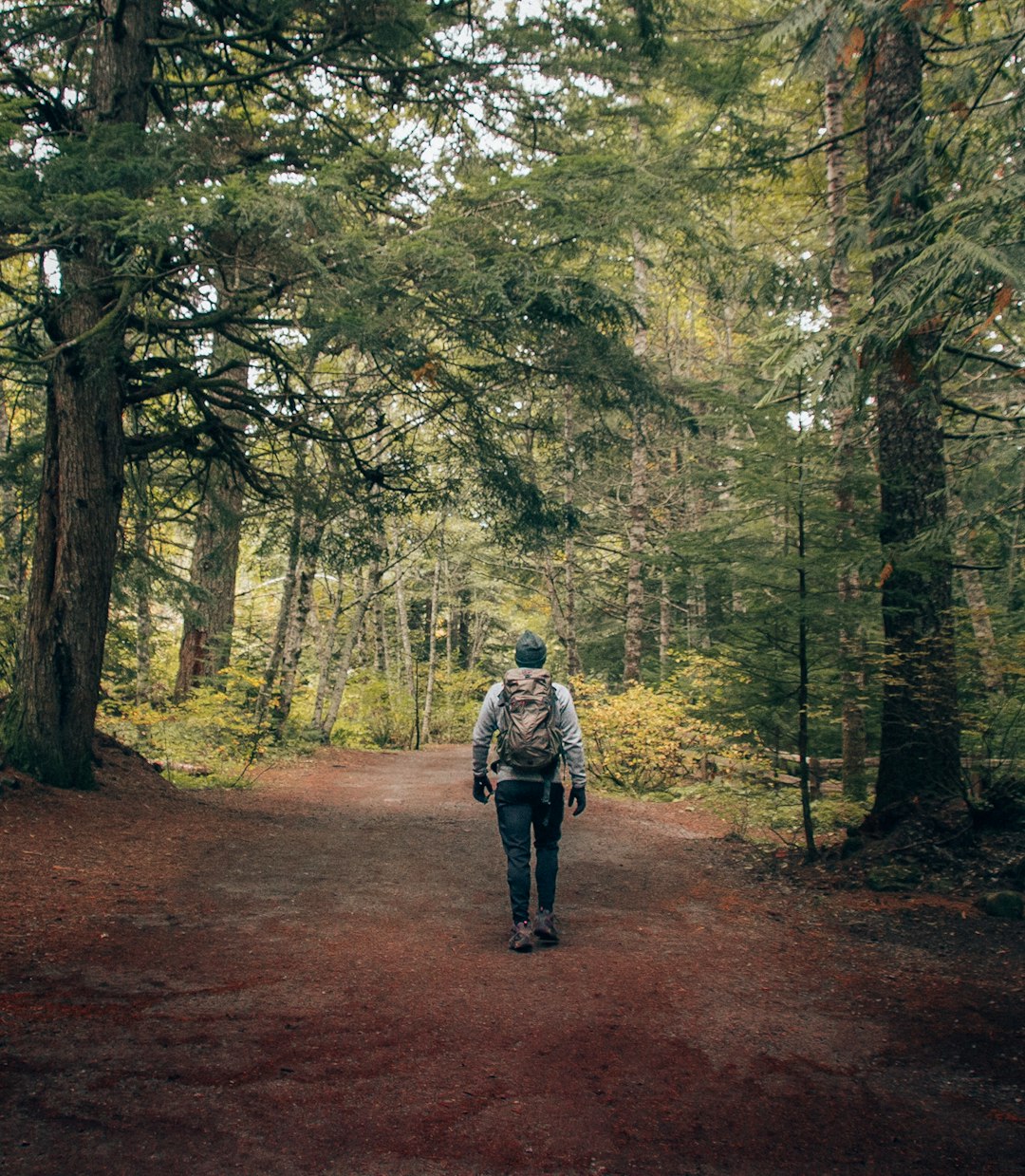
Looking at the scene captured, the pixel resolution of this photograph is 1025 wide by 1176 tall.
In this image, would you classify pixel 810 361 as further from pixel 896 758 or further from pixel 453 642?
pixel 453 642

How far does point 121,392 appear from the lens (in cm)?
848

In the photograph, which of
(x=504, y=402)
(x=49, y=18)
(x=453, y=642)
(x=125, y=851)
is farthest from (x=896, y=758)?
(x=453, y=642)

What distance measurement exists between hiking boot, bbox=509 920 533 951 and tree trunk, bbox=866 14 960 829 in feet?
12.7

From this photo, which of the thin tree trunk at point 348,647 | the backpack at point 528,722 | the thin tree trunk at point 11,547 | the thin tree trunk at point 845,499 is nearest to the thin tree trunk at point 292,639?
the thin tree trunk at point 348,647

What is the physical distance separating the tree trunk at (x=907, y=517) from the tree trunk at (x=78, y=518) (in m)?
7.42

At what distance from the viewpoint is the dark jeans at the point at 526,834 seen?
5277 mm

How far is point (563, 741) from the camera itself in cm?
546

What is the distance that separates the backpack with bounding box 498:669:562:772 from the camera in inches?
206

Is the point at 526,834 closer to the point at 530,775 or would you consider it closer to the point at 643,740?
the point at 530,775

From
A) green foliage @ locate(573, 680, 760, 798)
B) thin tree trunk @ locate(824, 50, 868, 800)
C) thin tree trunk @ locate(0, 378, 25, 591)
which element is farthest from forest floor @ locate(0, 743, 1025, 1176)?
green foliage @ locate(573, 680, 760, 798)

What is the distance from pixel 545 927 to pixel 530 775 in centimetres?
102

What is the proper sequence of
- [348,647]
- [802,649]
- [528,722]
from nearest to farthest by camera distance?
[528,722]
[802,649]
[348,647]

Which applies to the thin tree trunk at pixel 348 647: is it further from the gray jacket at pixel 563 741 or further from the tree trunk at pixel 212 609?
the gray jacket at pixel 563 741

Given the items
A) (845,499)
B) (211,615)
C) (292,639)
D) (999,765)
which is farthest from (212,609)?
(999,765)
